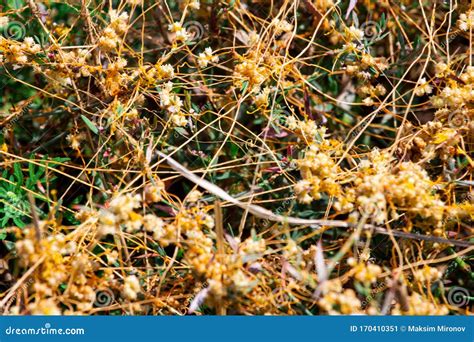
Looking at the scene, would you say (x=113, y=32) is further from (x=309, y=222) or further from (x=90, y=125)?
(x=309, y=222)

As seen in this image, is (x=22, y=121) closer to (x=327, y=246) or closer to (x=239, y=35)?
(x=239, y=35)

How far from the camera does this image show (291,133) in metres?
1.57

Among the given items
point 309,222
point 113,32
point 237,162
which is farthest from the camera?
point 237,162

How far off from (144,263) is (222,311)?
293 mm

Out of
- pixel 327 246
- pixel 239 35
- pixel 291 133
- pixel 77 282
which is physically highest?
pixel 239 35

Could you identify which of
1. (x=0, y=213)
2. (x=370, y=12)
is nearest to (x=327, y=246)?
(x=370, y=12)

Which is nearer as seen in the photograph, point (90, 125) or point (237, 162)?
point (90, 125)

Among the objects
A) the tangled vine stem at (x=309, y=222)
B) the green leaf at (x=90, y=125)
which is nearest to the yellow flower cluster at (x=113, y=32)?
the green leaf at (x=90, y=125)

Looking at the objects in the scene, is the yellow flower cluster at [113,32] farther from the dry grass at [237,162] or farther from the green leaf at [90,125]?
the green leaf at [90,125]

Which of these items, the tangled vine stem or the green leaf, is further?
the green leaf

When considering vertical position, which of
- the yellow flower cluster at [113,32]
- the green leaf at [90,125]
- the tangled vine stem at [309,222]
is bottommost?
the tangled vine stem at [309,222]

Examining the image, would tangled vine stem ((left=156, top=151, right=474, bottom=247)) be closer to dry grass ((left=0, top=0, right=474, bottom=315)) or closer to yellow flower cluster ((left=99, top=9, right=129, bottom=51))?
dry grass ((left=0, top=0, right=474, bottom=315))

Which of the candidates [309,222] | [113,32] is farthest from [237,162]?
[113,32]

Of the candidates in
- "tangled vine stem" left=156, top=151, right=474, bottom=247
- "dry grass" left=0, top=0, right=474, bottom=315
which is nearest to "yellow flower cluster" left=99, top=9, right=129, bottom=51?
"dry grass" left=0, top=0, right=474, bottom=315
